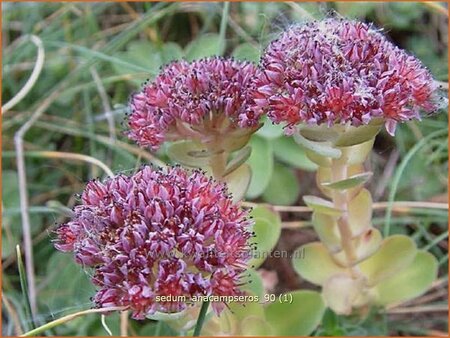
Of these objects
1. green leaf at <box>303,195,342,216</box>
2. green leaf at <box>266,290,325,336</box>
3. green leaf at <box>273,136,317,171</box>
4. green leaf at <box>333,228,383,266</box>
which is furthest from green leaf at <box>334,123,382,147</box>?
green leaf at <box>273,136,317,171</box>

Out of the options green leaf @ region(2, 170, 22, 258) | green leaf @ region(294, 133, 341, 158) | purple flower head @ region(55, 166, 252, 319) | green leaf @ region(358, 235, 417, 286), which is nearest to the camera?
purple flower head @ region(55, 166, 252, 319)

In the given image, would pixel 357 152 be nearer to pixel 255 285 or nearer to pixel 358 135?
pixel 358 135

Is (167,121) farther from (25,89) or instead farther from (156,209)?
(25,89)

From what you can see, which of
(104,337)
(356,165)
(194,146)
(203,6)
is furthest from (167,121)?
(203,6)

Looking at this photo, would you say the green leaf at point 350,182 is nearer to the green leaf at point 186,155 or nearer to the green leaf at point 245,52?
the green leaf at point 186,155

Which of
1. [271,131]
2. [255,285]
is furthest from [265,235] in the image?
[271,131]

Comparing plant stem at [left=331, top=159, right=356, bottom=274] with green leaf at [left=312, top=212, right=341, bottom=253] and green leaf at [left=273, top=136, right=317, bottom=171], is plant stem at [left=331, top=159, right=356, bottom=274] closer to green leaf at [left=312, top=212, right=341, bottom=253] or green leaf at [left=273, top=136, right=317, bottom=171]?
green leaf at [left=312, top=212, right=341, bottom=253]

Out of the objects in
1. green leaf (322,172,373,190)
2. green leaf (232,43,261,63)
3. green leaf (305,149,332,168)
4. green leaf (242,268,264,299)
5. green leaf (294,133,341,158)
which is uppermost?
green leaf (232,43,261,63)

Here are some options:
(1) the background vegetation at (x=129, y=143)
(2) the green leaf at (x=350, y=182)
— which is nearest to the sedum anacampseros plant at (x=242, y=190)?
(2) the green leaf at (x=350, y=182)
